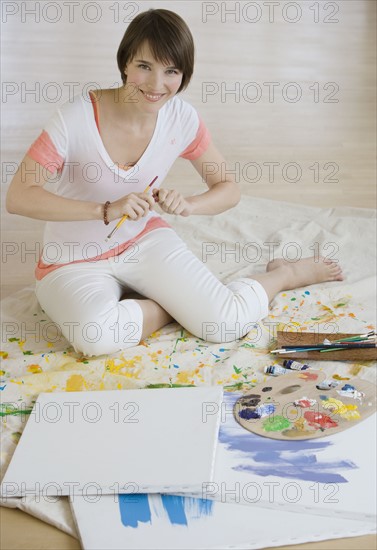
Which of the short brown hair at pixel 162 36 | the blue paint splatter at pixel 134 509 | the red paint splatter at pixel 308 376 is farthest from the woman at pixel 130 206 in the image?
the blue paint splatter at pixel 134 509

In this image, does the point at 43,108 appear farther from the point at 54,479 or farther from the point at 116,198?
the point at 54,479

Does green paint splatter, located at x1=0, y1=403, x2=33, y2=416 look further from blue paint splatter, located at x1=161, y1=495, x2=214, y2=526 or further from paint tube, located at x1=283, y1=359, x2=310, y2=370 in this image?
paint tube, located at x1=283, y1=359, x2=310, y2=370

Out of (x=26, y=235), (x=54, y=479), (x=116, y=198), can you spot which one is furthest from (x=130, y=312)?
(x=26, y=235)

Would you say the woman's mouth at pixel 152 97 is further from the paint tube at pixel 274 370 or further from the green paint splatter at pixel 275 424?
the green paint splatter at pixel 275 424

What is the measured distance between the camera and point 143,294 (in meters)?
2.06

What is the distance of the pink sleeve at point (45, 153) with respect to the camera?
188 cm

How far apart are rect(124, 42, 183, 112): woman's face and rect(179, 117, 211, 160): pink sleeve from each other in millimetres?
194

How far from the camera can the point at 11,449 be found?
1.61 m

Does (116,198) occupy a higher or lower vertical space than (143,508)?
higher

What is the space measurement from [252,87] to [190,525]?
2.71 meters

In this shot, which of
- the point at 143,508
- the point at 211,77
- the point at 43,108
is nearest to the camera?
the point at 143,508

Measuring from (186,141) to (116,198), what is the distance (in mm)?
228

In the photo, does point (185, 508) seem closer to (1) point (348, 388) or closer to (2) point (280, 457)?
(2) point (280, 457)

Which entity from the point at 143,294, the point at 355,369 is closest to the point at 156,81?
the point at 143,294
